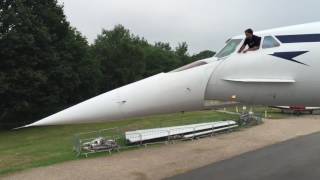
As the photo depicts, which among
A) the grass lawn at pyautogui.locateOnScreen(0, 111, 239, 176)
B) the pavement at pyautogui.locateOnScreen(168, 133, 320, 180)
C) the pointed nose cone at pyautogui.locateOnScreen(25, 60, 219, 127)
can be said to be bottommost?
the pavement at pyautogui.locateOnScreen(168, 133, 320, 180)

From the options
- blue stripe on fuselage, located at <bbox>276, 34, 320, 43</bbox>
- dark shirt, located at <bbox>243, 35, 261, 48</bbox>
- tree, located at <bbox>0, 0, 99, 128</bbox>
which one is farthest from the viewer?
tree, located at <bbox>0, 0, 99, 128</bbox>

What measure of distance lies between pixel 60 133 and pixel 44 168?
44.8 ft

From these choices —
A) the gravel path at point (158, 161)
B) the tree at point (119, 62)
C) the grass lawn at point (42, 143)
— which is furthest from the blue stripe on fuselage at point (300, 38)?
the tree at point (119, 62)

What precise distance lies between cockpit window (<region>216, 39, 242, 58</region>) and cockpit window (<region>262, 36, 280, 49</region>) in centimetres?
53

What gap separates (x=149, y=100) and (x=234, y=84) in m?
1.62

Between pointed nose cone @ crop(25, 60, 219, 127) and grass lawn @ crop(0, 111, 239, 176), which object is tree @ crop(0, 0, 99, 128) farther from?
pointed nose cone @ crop(25, 60, 219, 127)

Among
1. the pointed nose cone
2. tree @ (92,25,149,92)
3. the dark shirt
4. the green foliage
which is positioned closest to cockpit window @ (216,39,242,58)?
the dark shirt

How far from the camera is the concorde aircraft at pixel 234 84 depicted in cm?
970

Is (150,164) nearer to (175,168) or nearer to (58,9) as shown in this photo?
(175,168)

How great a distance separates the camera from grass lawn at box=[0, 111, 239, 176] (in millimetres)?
21031

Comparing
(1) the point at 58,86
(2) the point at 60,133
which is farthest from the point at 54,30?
(2) the point at 60,133

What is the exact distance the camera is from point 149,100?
9906 millimetres

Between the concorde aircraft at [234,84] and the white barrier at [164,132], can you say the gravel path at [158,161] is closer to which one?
the white barrier at [164,132]

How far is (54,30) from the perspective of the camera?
135 ft
